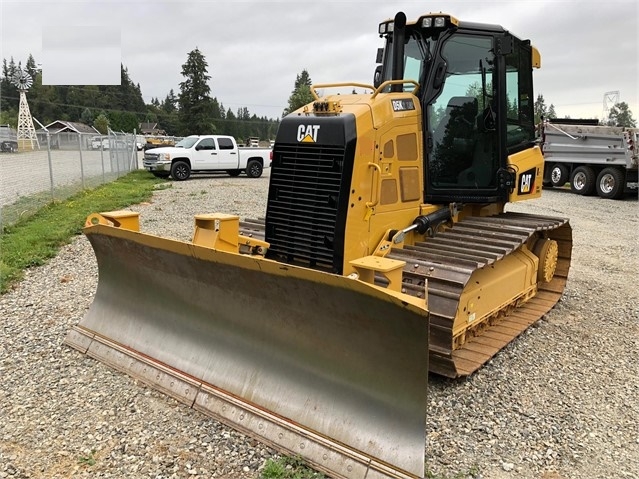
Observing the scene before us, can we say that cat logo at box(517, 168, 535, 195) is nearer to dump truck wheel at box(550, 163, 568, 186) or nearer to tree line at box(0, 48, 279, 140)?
dump truck wheel at box(550, 163, 568, 186)

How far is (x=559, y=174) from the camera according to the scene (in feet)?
66.0

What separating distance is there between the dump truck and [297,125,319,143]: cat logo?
49.4 feet

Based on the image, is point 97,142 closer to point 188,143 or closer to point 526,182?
point 188,143

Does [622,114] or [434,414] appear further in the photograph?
[622,114]

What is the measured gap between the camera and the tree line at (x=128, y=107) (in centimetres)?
6738

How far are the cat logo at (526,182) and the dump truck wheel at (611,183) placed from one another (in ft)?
45.3

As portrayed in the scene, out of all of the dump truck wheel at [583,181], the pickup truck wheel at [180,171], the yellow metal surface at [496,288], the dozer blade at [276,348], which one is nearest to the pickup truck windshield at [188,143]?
the pickup truck wheel at [180,171]

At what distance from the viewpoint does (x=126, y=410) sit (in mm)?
3877

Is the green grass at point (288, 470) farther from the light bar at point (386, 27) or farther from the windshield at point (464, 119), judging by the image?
the light bar at point (386, 27)

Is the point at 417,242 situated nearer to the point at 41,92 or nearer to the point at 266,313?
the point at 266,313

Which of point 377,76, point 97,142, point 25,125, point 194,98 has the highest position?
point 194,98

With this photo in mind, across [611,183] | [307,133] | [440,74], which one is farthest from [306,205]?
[611,183]

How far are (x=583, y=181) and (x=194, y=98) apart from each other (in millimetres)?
56359

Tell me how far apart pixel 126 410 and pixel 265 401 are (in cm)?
103
